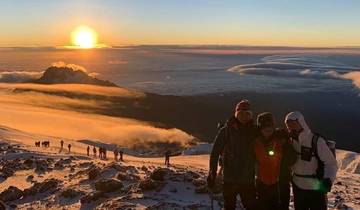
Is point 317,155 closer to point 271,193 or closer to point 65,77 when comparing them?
point 271,193

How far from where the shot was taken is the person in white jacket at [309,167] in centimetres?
682

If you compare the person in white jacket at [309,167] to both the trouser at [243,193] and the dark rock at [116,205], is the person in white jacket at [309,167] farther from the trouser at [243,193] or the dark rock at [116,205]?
the dark rock at [116,205]

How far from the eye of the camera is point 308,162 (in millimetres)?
6953

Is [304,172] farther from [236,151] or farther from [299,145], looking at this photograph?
[236,151]

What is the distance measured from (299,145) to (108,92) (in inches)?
4161

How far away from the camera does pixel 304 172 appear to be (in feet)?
23.0

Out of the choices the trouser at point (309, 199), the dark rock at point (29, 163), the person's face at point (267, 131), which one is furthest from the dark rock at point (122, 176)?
the person's face at point (267, 131)

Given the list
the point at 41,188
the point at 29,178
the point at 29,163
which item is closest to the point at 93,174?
the point at 41,188

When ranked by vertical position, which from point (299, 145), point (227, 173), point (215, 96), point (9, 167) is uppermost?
point (299, 145)


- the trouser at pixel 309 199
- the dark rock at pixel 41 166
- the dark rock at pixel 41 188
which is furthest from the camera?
the dark rock at pixel 41 166

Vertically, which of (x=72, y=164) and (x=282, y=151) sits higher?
(x=282, y=151)

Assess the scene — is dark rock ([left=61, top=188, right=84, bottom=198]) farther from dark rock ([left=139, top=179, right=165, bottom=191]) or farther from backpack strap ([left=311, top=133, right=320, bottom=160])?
backpack strap ([left=311, top=133, right=320, bottom=160])

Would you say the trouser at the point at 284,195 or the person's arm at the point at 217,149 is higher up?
the person's arm at the point at 217,149

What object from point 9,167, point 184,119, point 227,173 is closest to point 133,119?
point 184,119
